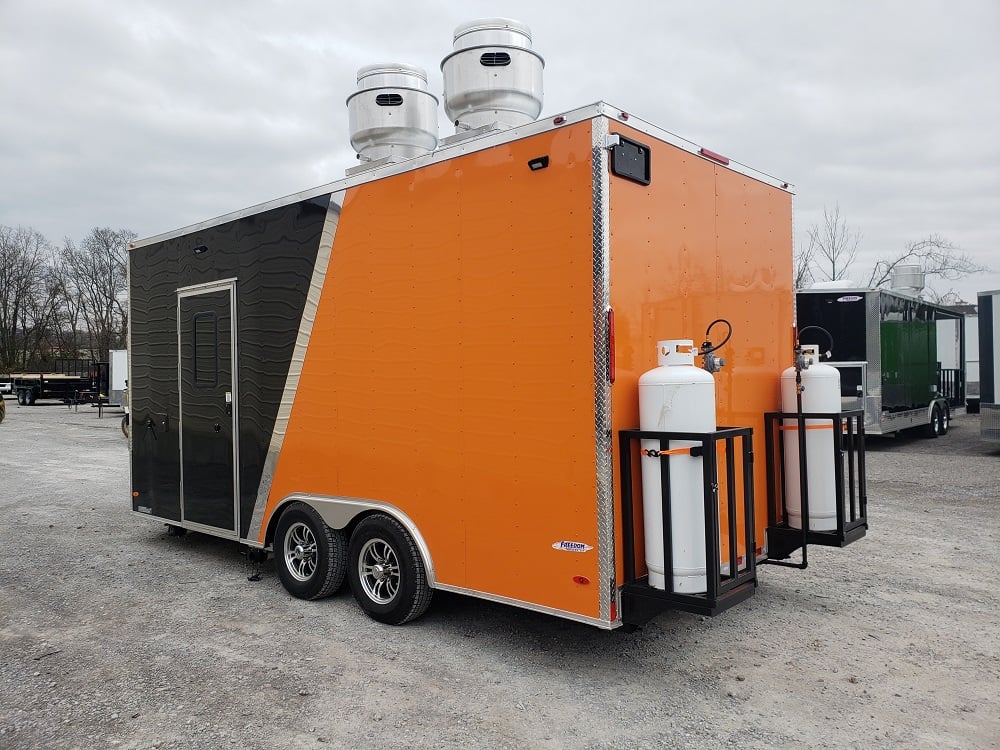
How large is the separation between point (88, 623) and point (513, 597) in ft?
9.79

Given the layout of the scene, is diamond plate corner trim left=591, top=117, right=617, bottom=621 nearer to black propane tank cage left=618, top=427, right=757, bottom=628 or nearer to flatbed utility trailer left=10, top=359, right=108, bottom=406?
black propane tank cage left=618, top=427, right=757, bottom=628

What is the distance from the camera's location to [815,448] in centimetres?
463

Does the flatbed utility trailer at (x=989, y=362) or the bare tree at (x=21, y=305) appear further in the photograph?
the bare tree at (x=21, y=305)

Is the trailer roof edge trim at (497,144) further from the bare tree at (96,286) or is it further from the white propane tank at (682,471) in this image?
the bare tree at (96,286)

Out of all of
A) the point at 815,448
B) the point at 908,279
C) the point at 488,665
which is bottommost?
the point at 488,665

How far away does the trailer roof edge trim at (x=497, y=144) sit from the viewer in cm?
369

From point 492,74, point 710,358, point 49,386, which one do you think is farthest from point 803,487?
point 49,386

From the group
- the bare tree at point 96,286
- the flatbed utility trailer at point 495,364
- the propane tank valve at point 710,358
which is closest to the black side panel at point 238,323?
the flatbed utility trailer at point 495,364

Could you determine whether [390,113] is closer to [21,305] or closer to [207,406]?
[207,406]

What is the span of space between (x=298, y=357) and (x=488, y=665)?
2533 mm

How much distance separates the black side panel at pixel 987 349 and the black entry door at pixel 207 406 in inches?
460

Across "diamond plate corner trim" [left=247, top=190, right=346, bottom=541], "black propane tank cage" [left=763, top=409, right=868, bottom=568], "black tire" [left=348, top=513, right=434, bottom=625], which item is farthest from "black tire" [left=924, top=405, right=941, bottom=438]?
"diamond plate corner trim" [left=247, top=190, right=346, bottom=541]

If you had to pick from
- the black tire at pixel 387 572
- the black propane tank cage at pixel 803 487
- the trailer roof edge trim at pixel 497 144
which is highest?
the trailer roof edge trim at pixel 497 144

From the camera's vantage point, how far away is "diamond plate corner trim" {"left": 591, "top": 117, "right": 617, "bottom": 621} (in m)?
3.56
